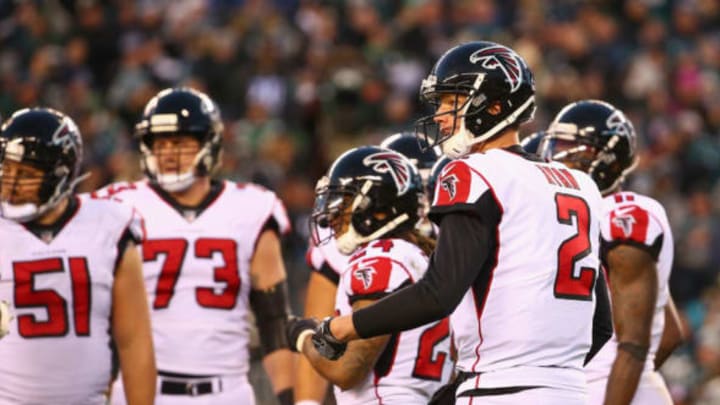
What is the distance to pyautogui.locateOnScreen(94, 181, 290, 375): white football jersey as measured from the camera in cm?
645

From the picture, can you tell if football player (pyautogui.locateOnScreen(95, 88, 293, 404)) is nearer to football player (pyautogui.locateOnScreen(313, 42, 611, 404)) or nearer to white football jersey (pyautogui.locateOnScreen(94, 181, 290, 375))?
white football jersey (pyautogui.locateOnScreen(94, 181, 290, 375))

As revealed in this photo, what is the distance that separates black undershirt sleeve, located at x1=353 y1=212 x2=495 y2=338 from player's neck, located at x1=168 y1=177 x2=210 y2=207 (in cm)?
229

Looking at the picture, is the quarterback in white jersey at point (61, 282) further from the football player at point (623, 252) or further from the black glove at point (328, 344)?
the football player at point (623, 252)

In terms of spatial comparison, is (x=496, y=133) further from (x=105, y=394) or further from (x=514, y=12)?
(x=514, y=12)

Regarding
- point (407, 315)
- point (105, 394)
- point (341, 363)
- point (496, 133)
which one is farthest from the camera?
point (105, 394)

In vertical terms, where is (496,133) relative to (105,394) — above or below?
above

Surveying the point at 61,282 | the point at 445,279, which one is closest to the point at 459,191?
the point at 445,279

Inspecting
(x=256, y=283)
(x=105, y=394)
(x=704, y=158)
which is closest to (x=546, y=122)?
(x=704, y=158)

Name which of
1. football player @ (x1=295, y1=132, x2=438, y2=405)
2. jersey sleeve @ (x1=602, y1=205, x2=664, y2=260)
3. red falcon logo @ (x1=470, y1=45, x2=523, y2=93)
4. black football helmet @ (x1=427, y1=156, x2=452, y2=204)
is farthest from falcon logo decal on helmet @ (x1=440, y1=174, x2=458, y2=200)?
black football helmet @ (x1=427, y1=156, x2=452, y2=204)

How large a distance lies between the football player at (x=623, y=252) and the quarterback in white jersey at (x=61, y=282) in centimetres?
185

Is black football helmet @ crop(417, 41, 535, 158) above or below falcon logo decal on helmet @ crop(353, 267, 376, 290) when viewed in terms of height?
above

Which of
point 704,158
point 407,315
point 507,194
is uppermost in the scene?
point 507,194

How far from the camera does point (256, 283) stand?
21.7 ft

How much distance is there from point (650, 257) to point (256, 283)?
1.85m
